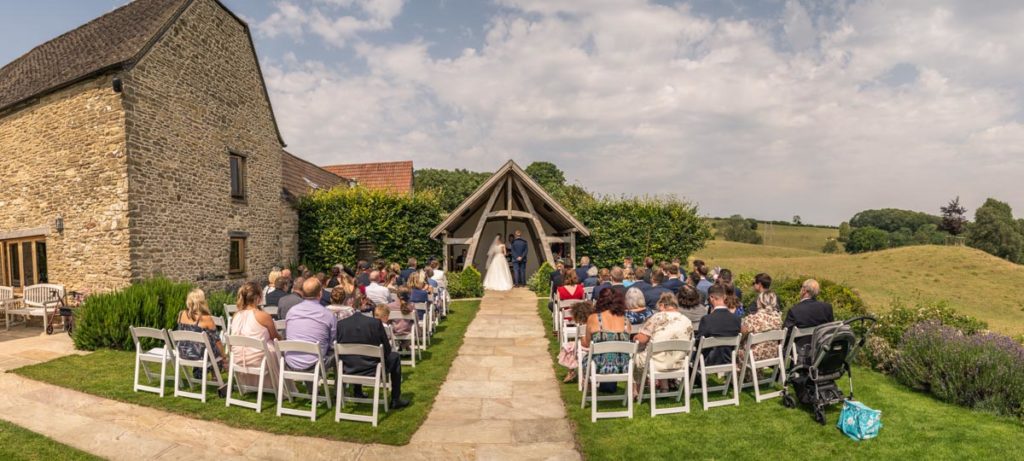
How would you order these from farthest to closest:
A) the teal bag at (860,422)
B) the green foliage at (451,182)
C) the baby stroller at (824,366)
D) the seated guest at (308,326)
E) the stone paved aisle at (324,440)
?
the green foliage at (451,182), the seated guest at (308,326), the baby stroller at (824,366), the teal bag at (860,422), the stone paved aisle at (324,440)

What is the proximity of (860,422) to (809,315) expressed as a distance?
5.57 ft

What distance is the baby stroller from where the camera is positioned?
17.8 feet

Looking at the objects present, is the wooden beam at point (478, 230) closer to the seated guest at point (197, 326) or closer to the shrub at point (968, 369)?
the seated guest at point (197, 326)

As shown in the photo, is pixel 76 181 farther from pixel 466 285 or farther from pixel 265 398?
pixel 466 285

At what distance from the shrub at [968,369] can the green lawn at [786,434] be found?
0.28 m

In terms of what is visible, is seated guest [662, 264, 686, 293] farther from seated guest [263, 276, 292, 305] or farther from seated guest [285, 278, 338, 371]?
seated guest [263, 276, 292, 305]

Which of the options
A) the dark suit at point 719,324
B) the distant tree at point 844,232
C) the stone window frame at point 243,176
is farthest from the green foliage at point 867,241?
the stone window frame at point 243,176

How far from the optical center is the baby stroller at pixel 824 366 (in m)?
5.41

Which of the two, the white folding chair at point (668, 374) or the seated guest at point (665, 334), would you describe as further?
the seated guest at point (665, 334)

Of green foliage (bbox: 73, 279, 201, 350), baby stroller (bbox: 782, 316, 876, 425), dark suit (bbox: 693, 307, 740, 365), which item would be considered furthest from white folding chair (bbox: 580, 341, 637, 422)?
green foliage (bbox: 73, 279, 201, 350)

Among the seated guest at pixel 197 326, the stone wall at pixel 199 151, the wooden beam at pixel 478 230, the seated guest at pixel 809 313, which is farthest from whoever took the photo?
the wooden beam at pixel 478 230

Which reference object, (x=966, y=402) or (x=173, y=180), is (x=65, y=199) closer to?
(x=173, y=180)

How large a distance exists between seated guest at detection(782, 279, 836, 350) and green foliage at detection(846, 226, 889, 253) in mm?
72773

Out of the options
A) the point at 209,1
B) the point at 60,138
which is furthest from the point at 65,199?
the point at 209,1
